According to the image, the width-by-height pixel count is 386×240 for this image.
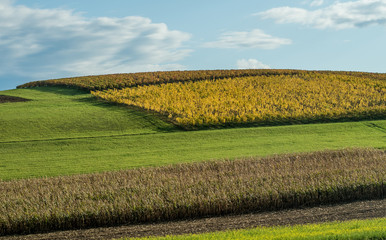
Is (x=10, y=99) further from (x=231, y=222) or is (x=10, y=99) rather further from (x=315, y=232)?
(x=315, y=232)

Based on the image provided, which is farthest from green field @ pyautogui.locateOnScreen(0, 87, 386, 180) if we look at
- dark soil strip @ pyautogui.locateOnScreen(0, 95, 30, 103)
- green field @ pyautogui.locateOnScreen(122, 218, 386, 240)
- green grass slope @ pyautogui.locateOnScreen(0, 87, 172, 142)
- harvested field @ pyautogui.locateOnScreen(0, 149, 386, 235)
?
green field @ pyautogui.locateOnScreen(122, 218, 386, 240)

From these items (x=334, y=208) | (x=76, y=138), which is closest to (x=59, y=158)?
(x=76, y=138)

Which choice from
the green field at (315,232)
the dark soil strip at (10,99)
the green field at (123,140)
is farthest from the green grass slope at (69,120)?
Answer: the green field at (315,232)

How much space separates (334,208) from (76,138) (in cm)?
1679

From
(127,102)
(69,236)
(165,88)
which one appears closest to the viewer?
(69,236)

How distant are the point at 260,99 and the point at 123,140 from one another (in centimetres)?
1484

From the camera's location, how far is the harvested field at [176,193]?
10.8 m

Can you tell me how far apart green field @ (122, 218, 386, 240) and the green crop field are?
97.8 inches

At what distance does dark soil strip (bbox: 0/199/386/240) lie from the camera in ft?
32.9

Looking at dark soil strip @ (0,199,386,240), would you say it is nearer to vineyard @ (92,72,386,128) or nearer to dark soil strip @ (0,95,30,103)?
vineyard @ (92,72,386,128)

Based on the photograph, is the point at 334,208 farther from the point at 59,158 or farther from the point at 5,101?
the point at 5,101

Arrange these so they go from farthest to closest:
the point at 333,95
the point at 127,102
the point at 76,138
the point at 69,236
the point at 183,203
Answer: the point at 333,95, the point at 127,102, the point at 76,138, the point at 183,203, the point at 69,236

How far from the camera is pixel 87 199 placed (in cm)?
1168

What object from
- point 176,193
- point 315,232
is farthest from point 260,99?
point 315,232
